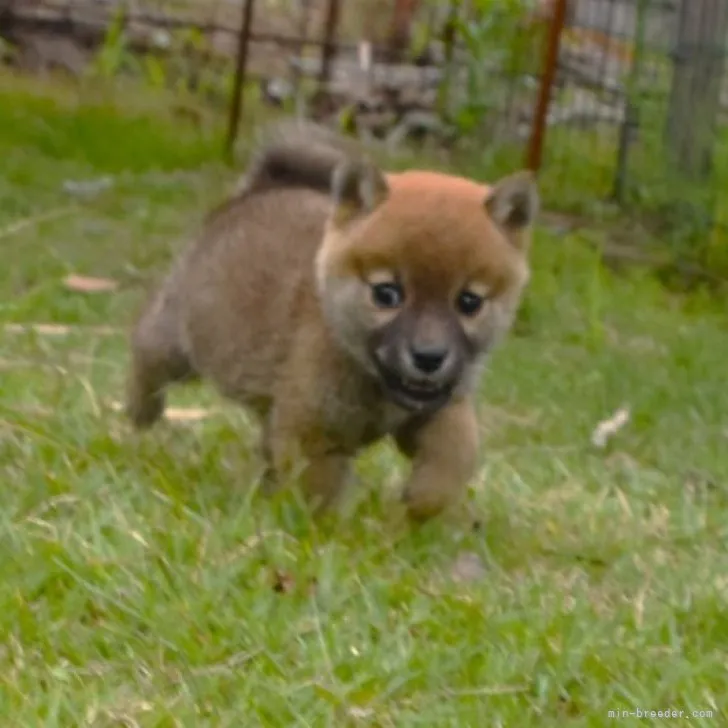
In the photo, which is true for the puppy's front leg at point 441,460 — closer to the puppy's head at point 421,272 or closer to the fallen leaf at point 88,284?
the puppy's head at point 421,272

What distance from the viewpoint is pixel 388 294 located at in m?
3.39

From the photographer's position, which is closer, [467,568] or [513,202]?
[467,568]

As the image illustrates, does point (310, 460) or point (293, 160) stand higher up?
point (293, 160)

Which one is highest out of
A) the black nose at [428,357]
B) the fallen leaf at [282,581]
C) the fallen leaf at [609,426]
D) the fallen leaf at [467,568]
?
the black nose at [428,357]

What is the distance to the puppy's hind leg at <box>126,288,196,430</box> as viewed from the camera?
4.29 m

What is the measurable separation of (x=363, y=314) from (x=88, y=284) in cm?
297

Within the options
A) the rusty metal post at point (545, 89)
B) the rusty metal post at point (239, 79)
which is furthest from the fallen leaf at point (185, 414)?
the rusty metal post at point (239, 79)

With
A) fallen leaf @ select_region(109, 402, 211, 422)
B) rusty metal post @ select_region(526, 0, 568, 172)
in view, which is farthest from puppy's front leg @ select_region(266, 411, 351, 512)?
rusty metal post @ select_region(526, 0, 568, 172)

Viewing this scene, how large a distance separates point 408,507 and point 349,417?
9.6 inches

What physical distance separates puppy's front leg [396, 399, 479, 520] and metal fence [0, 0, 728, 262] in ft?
8.76

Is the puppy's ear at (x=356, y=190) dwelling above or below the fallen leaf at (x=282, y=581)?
above

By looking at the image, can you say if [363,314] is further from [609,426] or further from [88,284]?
[88,284]

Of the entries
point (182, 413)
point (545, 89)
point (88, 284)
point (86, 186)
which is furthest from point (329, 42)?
point (182, 413)

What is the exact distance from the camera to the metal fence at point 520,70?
771 centimetres
